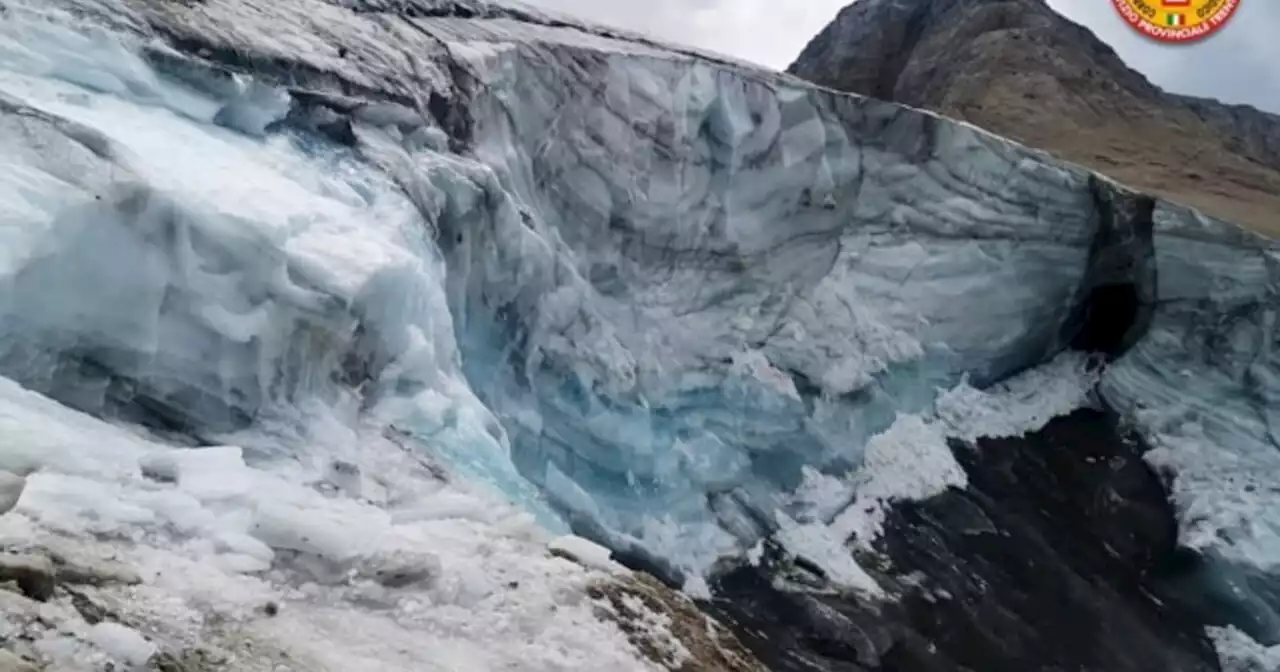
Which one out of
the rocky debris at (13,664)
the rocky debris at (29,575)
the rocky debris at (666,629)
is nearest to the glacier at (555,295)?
the rocky debris at (666,629)

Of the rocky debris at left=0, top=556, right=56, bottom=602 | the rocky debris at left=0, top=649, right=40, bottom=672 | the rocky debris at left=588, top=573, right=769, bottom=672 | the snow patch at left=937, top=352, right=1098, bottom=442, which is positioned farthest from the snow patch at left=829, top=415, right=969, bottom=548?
the rocky debris at left=0, top=649, right=40, bottom=672

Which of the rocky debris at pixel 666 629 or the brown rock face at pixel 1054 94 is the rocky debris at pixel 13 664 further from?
the brown rock face at pixel 1054 94

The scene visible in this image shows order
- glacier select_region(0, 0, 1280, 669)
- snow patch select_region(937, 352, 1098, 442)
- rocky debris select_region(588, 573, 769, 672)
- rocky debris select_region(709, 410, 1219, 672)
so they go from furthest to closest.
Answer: snow patch select_region(937, 352, 1098, 442), rocky debris select_region(709, 410, 1219, 672), glacier select_region(0, 0, 1280, 669), rocky debris select_region(588, 573, 769, 672)

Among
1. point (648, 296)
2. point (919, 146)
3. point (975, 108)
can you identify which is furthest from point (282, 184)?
point (975, 108)

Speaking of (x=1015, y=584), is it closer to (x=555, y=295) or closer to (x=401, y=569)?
(x=555, y=295)

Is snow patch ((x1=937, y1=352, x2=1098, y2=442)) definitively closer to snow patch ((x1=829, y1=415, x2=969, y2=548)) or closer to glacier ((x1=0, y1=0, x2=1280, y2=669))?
glacier ((x1=0, y1=0, x2=1280, y2=669))

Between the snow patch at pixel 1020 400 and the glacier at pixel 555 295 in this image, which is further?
the snow patch at pixel 1020 400

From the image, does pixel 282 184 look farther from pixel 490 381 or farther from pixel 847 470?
pixel 847 470
